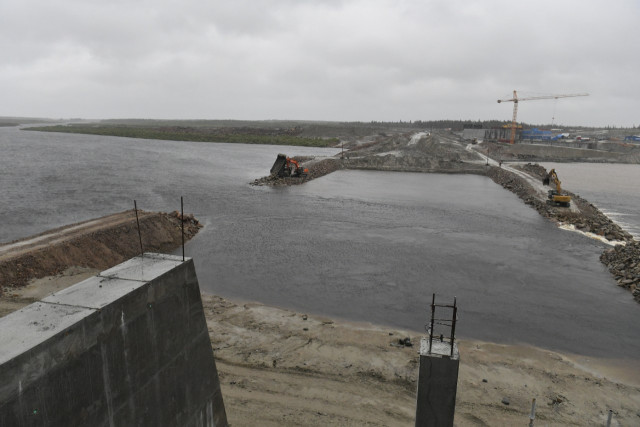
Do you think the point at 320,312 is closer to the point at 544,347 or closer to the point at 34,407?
the point at 544,347

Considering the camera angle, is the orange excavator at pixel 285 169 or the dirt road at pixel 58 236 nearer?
the dirt road at pixel 58 236

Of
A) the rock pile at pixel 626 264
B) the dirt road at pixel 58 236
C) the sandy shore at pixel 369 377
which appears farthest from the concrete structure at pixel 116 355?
the rock pile at pixel 626 264

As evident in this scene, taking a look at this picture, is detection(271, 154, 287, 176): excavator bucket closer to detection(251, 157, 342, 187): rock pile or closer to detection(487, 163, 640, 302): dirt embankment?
detection(251, 157, 342, 187): rock pile

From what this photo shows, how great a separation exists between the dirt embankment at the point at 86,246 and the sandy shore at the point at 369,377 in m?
1.57

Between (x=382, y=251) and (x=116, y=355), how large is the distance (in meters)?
18.6

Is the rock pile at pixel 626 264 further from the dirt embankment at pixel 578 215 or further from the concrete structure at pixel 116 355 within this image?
the concrete structure at pixel 116 355

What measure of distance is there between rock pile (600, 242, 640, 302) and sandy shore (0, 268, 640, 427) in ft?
24.8

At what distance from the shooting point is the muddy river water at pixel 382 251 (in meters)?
16.0

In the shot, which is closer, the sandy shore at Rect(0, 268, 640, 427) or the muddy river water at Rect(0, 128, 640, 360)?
the sandy shore at Rect(0, 268, 640, 427)

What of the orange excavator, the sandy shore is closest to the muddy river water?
the sandy shore

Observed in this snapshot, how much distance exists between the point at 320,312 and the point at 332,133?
453ft

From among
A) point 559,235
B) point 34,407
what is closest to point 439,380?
point 34,407

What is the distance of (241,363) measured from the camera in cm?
1134

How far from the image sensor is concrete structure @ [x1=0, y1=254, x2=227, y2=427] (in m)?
4.82
